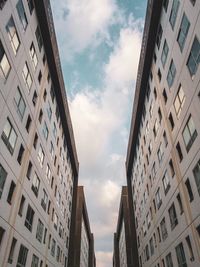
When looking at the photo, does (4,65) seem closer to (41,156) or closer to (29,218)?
(41,156)

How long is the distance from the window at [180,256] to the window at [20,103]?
1822cm

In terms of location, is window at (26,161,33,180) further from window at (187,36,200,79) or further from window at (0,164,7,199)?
window at (187,36,200,79)

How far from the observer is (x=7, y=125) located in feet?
60.6

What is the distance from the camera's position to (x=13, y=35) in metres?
19.5

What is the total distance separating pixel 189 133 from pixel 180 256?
37.2 ft

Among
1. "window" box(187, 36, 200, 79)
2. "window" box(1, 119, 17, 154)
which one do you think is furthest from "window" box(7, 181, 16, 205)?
"window" box(187, 36, 200, 79)

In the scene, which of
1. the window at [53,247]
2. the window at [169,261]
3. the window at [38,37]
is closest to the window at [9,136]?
the window at [38,37]

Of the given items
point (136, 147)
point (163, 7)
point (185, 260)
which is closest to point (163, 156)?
point (185, 260)

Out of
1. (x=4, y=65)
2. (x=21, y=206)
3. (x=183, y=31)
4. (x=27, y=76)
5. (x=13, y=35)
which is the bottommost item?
(x=21, y=206)

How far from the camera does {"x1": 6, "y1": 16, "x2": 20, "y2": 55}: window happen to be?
18.7 metres

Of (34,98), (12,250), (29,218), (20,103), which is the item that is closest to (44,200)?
(29,218)

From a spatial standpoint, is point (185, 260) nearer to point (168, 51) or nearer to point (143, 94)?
point (168, 51)

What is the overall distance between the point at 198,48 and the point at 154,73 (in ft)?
41.2

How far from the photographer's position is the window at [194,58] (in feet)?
56.7
